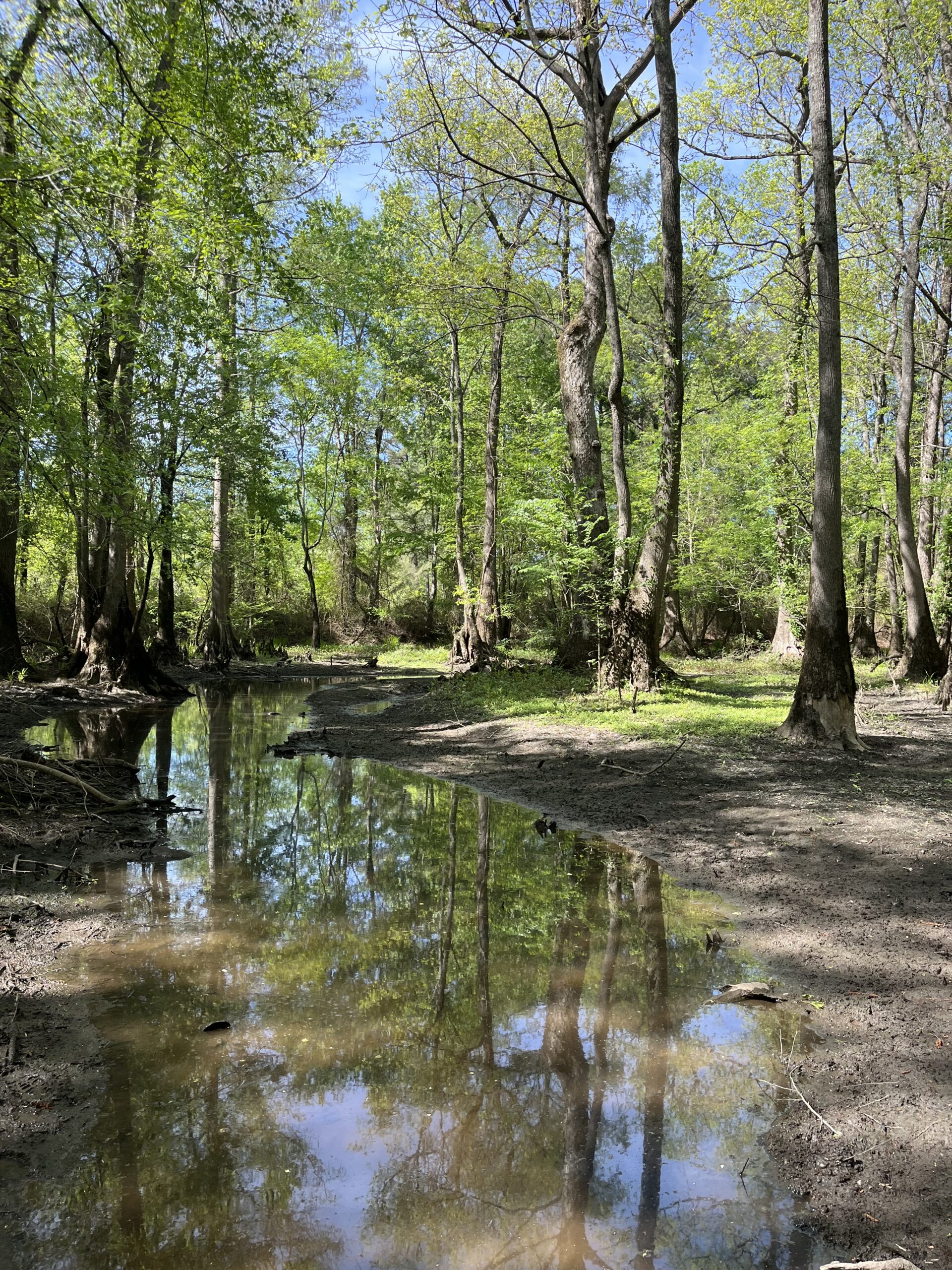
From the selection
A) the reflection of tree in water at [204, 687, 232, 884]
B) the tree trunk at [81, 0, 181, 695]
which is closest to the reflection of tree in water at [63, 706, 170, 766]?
the reflection of tree in water at [204, 687, 232, 884]

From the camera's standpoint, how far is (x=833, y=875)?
17.6ft

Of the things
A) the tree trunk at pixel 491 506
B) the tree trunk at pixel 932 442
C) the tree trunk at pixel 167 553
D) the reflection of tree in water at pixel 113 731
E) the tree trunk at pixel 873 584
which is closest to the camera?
the reflection of tree in water at pixel 113 731

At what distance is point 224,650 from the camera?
2270 cm

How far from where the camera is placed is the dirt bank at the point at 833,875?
2609 millimetres

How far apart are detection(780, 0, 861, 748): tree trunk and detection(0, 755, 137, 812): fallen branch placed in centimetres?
691

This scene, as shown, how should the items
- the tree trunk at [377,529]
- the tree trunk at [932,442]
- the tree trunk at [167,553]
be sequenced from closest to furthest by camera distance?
the tree trunk at [167,553] < the tree trunk at [932,442] < the tree trunk at [377,529]

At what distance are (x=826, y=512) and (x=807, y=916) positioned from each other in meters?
5.71

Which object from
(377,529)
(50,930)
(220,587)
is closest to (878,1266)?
(50,930)

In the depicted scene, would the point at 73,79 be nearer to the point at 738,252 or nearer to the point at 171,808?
the point at 171,808

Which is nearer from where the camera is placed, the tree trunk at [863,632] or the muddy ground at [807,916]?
the muddy ground at [807,916]

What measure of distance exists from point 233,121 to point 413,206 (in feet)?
39.6

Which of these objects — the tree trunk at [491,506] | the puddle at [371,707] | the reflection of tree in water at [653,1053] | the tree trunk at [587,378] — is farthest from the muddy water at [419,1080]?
the tree trunk at [491,506]

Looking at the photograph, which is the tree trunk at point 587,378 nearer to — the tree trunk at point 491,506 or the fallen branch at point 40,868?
the tree trunk at point 491,506

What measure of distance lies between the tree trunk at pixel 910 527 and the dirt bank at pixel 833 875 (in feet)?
18.2
